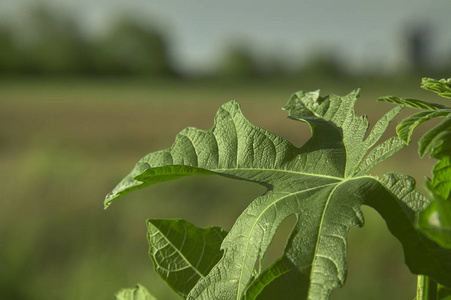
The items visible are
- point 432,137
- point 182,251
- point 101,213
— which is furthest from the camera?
point 101,213

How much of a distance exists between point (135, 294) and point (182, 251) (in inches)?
3.8

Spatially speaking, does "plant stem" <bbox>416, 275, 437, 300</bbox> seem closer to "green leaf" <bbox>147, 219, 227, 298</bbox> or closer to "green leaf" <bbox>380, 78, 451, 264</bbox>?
"green leaf" <bbox>380, 78, 451, 264</bbox>

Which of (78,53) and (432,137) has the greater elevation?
(78,53)

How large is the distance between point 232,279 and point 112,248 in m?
5.50

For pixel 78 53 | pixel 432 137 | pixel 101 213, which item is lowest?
pixel 432 137

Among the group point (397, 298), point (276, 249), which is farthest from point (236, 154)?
point (276, 249)

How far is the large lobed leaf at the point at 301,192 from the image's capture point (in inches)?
15.7

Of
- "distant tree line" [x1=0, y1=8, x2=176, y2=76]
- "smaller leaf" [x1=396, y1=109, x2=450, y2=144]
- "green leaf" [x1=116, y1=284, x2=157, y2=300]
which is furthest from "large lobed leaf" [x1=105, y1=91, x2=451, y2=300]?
"distant tree line" [x1=0, y1=8, x2=176, y2=76]

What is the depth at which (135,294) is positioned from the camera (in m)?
0.65

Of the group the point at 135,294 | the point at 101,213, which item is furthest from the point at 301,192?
the point at 101,213

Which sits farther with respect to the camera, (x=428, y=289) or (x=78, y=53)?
(x=78, y=53)

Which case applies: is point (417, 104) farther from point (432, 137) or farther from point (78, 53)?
point (78, 53)

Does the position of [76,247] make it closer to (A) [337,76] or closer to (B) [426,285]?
(B) [426,285]

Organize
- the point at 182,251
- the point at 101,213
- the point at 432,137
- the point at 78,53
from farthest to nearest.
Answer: the point at 78,53, the point at 101,213, the point at 182,251, the point at 432,137
